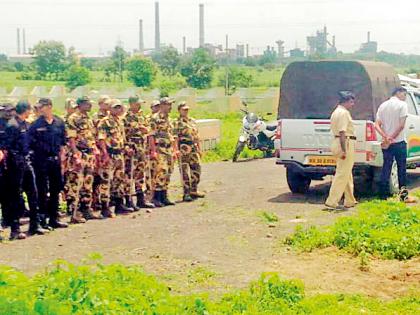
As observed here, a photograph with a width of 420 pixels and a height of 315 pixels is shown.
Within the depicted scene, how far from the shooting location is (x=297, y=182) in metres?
13.3

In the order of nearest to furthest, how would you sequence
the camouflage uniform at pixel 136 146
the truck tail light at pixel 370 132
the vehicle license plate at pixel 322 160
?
the camouflage uniform at pixel 136 146 → the truck tail light at pixel 370 132 → the vehicle license plate at pixel 322 160

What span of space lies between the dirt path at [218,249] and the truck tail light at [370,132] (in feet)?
4.22

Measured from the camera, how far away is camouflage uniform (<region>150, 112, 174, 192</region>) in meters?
12.1

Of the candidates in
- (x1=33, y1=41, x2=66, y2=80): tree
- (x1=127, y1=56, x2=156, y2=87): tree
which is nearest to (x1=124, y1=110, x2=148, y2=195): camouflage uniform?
(x1=127, y1=56, x2=156, y2=87): tree

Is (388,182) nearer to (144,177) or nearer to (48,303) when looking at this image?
(144,177)

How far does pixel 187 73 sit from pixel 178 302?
4890cm

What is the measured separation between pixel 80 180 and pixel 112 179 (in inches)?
A: 25.1

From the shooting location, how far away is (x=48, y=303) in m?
5.18

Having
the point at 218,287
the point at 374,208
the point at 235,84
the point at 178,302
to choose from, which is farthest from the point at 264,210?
the point at 235,84

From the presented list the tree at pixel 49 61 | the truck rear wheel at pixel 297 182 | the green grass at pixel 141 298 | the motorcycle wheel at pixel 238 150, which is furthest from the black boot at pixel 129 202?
the tree at pixel 49 61

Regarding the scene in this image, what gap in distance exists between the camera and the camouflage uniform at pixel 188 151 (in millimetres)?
12562

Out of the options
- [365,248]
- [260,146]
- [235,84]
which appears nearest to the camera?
[365,248]

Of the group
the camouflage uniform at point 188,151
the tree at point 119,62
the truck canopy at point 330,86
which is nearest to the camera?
the camouflage uniform at point 188,151

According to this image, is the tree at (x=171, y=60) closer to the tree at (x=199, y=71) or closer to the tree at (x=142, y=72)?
the tree at (x=142, y=72)
